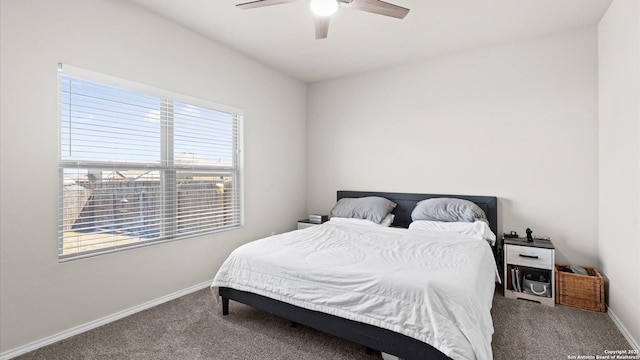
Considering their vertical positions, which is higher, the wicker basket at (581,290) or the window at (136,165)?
the window at (136,165)

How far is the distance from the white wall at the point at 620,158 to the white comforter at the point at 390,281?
3.01ft

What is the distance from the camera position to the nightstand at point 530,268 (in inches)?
105

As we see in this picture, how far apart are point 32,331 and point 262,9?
3051mm

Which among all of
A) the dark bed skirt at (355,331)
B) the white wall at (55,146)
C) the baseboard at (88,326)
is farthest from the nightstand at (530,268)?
the baseboard at (88,326)

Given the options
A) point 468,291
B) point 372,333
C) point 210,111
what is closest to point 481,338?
point 468,291

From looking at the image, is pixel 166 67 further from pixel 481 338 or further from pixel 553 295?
pixel 553 295

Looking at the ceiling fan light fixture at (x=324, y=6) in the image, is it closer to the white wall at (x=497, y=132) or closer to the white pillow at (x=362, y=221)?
the white wall at (x=497, y=132)

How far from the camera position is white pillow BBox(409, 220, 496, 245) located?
9.27ft

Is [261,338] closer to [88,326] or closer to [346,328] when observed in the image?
[346,328]

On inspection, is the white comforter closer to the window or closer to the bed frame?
the bed frame

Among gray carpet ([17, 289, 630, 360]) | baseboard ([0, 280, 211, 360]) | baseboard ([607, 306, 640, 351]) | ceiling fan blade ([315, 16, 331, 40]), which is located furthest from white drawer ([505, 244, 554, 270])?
baseboard ([0, 280, 211, 360])

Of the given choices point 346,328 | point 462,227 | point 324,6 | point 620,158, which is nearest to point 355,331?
point 346,328

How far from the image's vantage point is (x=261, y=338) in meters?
2.14

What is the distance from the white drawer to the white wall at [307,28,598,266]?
1.43 ft
